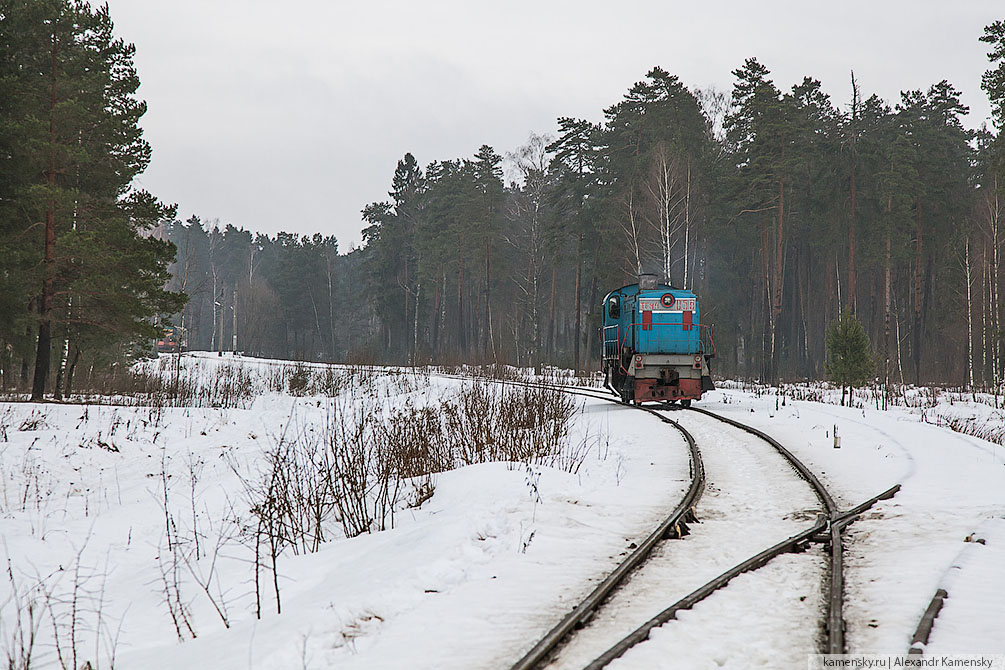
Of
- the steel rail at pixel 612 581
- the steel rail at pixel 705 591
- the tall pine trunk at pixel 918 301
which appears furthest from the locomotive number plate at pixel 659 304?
the tall pine trunk at pixel 918 301

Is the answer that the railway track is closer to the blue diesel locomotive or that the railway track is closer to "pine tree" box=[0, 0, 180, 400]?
the blue diesel locomotive

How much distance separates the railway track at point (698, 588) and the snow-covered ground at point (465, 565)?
0.12 metres

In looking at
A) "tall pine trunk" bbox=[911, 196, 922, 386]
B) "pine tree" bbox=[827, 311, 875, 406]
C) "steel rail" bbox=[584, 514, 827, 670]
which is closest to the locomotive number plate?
"pine tree" bbox=[827, 311, 875, 406]

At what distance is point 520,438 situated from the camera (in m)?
11.2

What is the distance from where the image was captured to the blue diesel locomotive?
19062 millimetres

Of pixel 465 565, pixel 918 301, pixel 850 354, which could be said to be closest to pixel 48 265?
pixel 465 565

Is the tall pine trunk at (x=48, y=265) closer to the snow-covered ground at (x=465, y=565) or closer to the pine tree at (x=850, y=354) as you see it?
the snow-covered ground at (x=465, y=565)

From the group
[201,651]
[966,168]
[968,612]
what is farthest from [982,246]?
[201,651]

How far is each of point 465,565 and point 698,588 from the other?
1819 mm

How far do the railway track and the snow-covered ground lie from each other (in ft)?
0.39

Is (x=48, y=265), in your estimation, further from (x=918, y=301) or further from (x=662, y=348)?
(x=918, y=301)

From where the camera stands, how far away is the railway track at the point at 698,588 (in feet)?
12.7

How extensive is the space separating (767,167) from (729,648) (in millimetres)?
36892

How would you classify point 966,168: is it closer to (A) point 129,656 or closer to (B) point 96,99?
(B) point 96,99
